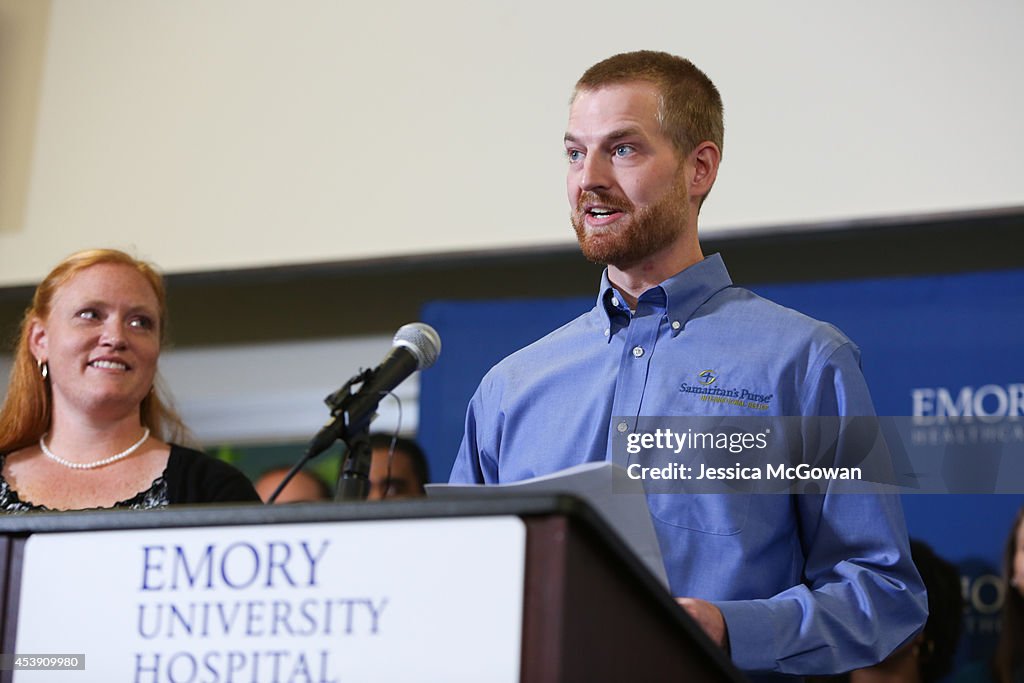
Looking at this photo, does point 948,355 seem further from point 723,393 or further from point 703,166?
point 723,393

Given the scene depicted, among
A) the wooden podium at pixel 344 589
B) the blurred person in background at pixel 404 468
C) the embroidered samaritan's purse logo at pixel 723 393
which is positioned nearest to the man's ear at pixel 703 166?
the embroidered samaritan's purse logo at pixel 723 393

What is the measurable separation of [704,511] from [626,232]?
456mm

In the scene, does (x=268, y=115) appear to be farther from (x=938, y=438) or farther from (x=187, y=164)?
(x=938, y=438)

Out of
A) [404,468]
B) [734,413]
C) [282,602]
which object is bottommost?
[282,602]

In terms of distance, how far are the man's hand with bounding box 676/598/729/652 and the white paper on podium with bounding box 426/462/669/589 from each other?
0.12m

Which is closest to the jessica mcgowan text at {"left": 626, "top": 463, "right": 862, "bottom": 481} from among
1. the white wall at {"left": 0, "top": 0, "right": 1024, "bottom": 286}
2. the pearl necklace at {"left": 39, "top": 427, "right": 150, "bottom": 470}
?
the pearl necklace at {"left": 39, "top": 427, "right": 150, "bottom": 470}

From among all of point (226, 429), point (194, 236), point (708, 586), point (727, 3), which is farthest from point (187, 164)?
point (708, 586)

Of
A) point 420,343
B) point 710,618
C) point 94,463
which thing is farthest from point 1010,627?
point 94,463

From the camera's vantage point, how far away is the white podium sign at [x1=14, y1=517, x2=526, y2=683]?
118 cm

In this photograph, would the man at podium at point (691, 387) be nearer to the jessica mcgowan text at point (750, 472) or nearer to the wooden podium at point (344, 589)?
the jessica mcgowan text at point (750, 472)

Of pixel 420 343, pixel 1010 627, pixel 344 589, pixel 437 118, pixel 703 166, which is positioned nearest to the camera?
pixel 344 589

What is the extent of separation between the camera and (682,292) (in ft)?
6.73

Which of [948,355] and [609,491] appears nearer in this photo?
[609,491]

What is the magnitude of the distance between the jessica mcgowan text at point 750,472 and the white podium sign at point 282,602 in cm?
66
